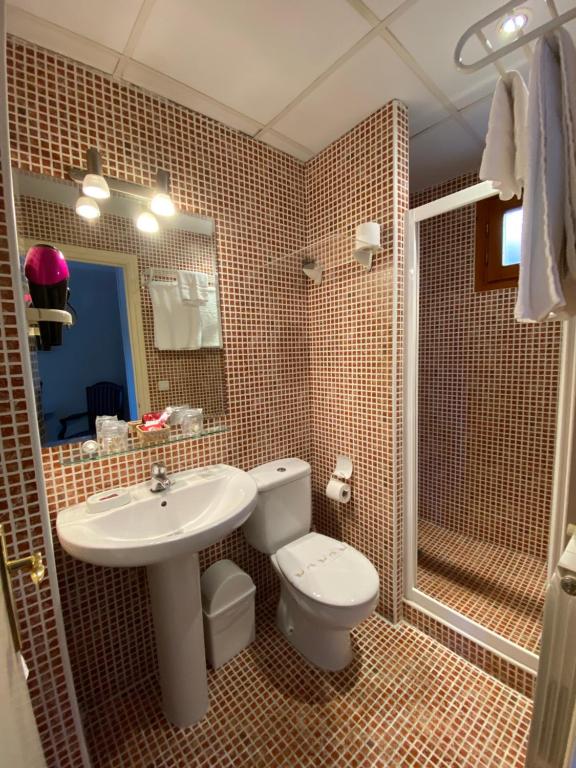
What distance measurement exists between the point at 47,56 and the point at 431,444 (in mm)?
2674

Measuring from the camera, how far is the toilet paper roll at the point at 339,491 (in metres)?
1.65

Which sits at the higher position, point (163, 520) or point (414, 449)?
point (414, 449)

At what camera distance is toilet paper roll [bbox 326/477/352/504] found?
5.41 ft

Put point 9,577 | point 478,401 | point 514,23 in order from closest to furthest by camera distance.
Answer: point 9,577, point 514,23, point 478,401

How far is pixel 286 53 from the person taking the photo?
112cm

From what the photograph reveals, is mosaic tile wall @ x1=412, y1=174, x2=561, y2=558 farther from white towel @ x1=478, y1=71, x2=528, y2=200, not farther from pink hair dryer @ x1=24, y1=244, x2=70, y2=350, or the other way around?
pink hair dryer @ x1=24, y1=244, x2=70, y2=350

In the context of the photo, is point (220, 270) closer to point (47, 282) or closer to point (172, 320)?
point (172, 320)

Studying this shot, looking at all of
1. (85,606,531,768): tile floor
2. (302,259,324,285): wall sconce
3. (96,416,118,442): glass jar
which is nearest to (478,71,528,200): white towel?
(302,259,324,285): wall sconce

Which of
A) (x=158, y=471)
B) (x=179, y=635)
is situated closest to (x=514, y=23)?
(x=158, y=471)

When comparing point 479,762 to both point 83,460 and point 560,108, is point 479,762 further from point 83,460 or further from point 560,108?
point 560,108

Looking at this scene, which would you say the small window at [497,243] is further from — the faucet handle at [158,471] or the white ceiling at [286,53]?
the faucet handle at [158,471]

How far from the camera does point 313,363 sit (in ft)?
6.17

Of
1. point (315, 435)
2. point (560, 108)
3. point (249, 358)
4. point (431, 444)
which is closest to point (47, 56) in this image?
point (249, 358)

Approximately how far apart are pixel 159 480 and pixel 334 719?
1.10 m
